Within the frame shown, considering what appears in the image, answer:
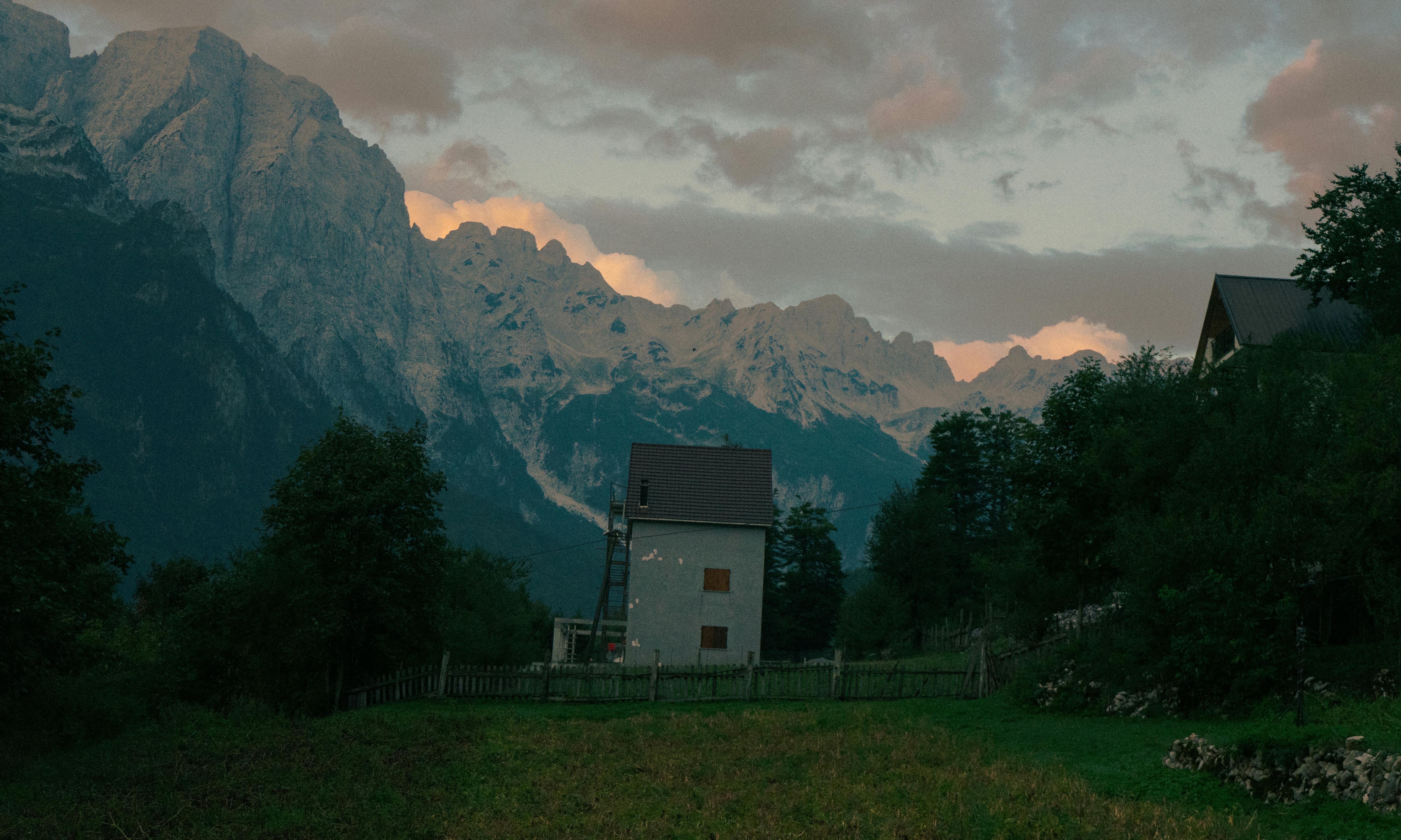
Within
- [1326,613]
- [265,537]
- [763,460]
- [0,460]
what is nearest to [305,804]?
[0,460]

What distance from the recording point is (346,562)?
3672 centimetres

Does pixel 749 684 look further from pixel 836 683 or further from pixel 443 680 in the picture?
pixel 443 680

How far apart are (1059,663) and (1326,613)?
24.9 ft

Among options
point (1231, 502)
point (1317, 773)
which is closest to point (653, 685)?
point (1231, 502)

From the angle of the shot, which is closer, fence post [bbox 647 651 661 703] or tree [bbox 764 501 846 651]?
fence post [bbox 647 651 661 703]

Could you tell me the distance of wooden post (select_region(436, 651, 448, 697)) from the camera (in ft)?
119

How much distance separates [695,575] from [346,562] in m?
21.9

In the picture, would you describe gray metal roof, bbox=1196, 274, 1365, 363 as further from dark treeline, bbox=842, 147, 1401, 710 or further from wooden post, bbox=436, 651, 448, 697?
wooden post, bbox=436, 651, 448, 697

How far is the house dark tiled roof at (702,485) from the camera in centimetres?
5512

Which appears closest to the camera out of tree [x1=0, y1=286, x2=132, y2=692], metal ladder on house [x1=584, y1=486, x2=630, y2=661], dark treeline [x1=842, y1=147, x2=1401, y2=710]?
tree [x1=0, y1=286, x2=132, y2=692]

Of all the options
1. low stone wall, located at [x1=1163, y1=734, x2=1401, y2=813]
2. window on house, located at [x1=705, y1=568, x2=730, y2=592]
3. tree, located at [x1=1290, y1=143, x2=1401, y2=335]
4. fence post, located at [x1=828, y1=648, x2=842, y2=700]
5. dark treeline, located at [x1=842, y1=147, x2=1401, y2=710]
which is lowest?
fence post, located at [x1=828, y1=648, x2=842, y2=700]

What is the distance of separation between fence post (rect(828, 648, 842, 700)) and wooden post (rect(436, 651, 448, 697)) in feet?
41.5

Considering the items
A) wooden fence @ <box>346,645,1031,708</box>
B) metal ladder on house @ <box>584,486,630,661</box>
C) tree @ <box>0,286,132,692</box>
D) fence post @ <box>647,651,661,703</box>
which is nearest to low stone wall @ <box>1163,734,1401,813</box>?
wooden fence @ <box>346,645,1031,708</box>

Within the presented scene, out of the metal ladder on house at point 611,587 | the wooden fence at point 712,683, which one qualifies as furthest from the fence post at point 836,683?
the metal ladder on house at point 611,587
